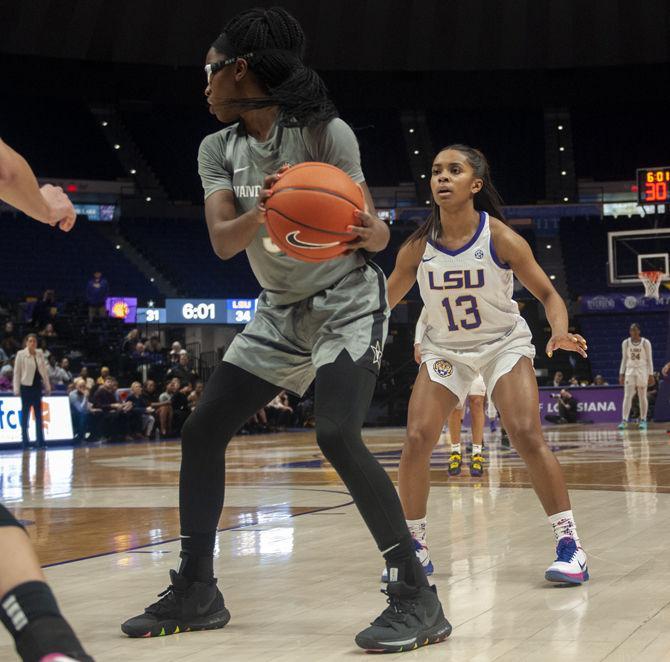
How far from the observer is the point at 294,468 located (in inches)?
436

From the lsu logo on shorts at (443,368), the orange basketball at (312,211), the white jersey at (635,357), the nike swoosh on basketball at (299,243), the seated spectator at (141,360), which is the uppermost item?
the seated spectator at (141,360)

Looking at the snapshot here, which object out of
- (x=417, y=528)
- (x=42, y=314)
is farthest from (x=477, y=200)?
(x=42, y=314)

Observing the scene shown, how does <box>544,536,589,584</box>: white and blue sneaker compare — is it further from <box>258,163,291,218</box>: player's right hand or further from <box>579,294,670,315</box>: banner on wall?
<box>579,294,670,315</box>: banner on wall

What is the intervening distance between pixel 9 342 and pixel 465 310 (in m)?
17.0

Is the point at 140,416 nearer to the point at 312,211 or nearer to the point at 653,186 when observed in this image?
the point at 653,186

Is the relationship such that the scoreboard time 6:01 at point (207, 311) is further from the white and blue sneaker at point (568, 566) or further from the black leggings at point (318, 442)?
the black leggings at point (318, 442)

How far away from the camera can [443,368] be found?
4.71 metres

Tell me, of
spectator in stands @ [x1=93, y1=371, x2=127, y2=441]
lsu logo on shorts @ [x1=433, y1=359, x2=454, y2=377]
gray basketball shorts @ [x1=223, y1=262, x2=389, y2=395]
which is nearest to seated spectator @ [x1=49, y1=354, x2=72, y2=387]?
spectator in stands @ [x1=93, y1=371, x2=127, y2=441]

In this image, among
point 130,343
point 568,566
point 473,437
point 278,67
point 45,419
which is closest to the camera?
point 278,67

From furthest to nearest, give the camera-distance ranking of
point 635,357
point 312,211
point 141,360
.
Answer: point 141,360 < point 635,357 < point 312,211

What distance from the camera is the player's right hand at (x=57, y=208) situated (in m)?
2.54

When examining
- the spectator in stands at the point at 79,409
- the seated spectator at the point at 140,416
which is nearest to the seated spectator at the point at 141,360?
the seated spectator at the point at 140,416

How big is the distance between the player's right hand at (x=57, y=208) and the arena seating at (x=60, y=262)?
26.8m

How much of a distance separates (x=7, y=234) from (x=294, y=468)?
22.4 metres
